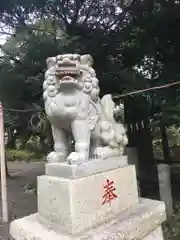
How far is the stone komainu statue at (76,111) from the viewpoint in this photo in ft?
4.66

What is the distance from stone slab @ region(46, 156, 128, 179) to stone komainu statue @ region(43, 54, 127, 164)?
0.10 ft

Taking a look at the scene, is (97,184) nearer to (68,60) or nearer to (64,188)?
(64,188)

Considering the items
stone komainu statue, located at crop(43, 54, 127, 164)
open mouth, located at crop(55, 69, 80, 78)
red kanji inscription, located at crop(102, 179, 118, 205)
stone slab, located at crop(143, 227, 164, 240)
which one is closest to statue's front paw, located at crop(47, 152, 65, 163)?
stone komainu statue, located at crop(43, 54, 127, 164)

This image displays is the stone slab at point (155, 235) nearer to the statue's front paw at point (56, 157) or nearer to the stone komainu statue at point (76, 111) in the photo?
the stone komainu statue at point (76, 111)

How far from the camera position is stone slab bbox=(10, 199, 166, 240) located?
1.34 m

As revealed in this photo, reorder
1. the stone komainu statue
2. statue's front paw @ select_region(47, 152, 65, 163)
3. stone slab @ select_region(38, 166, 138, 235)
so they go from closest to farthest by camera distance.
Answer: stone slab @ select_region(38, 166, 138, 235) < the stone komainu statue < statue's front paw @ select_region(47, 152, 65, 163)

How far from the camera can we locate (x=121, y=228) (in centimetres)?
143

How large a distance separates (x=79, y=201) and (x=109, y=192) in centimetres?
23

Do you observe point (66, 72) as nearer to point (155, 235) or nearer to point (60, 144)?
point (60, 144)

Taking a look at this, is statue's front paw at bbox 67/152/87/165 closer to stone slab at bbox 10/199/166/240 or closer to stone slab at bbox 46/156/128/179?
stone slab at bbox 46/156/128/179

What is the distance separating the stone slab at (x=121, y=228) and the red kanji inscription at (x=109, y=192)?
0.38 feet

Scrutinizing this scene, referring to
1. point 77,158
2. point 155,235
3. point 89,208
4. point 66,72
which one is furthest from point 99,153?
point 155,235

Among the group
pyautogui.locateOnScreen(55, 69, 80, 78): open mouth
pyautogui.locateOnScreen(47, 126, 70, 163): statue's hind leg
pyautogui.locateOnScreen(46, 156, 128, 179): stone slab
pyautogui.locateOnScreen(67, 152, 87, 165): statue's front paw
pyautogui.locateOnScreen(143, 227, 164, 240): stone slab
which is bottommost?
pyautogui.locateOnScreen(143, 227, 164, 240): stone slab

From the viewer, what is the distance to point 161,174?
3.43 metres
